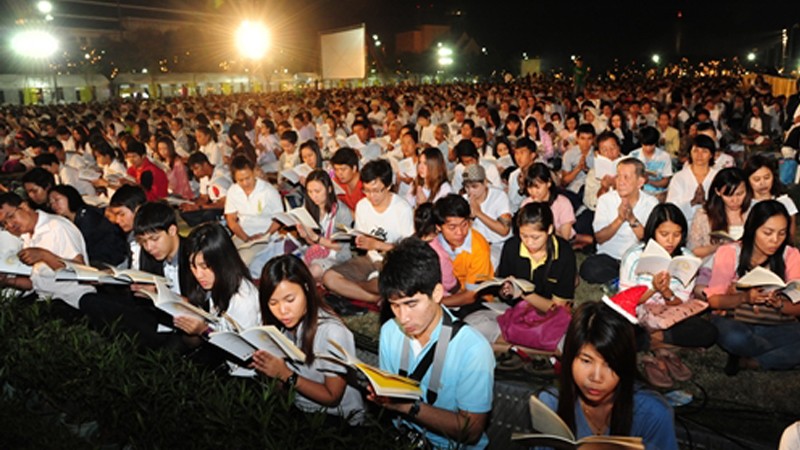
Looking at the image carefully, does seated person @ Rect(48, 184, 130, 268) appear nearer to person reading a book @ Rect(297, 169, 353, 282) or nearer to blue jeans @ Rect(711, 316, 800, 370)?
person reading a book @ Rect(297, 169, 353, 282)

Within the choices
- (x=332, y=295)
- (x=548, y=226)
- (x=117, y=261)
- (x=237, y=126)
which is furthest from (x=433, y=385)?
(x=237, y=126)

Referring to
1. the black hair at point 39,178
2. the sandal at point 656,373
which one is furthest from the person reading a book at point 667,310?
the black hair at point 39,178

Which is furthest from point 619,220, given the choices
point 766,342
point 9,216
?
point 9,216

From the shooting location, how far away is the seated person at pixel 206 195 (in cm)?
867

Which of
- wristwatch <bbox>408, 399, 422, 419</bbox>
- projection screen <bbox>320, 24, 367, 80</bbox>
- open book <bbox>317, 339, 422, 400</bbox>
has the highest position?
projection screen <bbox>320, 24, 367, 80</bbox>

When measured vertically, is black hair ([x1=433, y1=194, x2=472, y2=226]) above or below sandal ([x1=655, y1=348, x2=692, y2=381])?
above

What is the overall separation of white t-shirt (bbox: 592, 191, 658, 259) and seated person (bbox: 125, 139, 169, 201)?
611cm

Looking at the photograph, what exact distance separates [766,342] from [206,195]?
286 inches

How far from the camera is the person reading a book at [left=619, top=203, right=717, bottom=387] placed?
4.39 meters

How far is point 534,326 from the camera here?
14.5ft

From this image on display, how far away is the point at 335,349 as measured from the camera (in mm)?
2830

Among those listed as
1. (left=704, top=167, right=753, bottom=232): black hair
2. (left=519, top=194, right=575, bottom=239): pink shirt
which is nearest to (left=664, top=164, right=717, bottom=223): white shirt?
(left=704, top=167, right=753, bottom=232): black hair

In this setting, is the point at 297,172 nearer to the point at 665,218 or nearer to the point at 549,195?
the point at 549,195

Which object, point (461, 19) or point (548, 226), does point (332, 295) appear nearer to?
point (548, 226)
